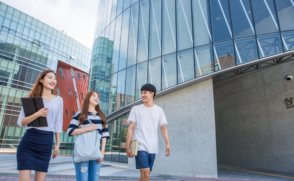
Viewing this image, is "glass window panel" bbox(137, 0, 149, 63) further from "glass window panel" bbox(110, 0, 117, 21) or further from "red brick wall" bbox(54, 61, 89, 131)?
"red brick wall" bbox(54, 61, 89, 131)

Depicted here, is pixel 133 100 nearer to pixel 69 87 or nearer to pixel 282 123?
pixel 282 123

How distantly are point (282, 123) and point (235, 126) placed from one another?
322 centimetres

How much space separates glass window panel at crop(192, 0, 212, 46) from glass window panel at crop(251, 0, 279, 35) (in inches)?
75.3

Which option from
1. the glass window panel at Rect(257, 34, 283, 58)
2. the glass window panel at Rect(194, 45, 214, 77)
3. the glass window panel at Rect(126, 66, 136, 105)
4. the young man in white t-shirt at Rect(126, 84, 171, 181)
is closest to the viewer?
the young man in white t-shirt at Rect(126, 84, 171, 181)

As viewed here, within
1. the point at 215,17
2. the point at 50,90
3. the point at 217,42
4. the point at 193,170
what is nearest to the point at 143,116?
the point at 50,90

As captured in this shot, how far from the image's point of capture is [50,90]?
2.69 m

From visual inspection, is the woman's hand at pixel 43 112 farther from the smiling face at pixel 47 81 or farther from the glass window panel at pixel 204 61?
the glass window panel at pixel 204 61

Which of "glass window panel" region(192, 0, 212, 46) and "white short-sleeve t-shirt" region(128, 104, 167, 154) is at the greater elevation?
→ "glass window panel" region(192, 0, 212, 46)

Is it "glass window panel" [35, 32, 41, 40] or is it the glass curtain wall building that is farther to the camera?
"glass window panel" [35, 32, 41, 40]

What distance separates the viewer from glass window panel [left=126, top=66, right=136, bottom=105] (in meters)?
11.2

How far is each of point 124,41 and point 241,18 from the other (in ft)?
23.6

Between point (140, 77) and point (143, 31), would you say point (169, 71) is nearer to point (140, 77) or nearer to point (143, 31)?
point (140, 77)

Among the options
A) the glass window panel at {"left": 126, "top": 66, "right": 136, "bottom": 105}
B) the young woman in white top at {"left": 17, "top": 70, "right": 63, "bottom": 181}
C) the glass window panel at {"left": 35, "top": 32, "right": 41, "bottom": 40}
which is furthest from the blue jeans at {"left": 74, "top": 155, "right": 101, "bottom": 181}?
the glass window panel at {"left": 35, "top": 32, "right": 41, "bottom": 40}

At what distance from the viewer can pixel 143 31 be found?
11.5 meters
